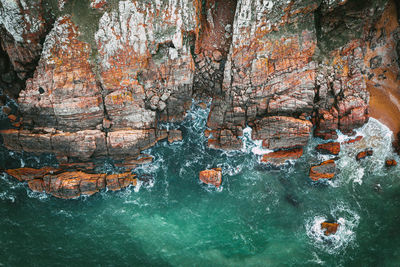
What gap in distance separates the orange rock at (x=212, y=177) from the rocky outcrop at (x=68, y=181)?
715cm

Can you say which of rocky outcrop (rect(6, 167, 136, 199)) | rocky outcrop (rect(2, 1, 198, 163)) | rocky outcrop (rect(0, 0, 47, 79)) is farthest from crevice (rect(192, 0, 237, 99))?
rocky outcrop (rect(0, 0, 47, 79))

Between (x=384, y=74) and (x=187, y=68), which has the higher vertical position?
(x=187, y=68)

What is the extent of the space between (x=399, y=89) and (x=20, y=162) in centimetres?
4061

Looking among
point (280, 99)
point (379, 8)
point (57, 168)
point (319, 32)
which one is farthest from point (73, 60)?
point (379, 8)

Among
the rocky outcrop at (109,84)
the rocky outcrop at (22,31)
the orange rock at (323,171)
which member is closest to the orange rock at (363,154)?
the orange rock at (323,171)

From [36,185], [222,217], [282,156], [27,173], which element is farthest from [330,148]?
[27,173]

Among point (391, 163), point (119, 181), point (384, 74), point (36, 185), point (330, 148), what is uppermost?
point (384, 74)

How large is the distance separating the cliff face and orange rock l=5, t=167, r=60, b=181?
2.04 m

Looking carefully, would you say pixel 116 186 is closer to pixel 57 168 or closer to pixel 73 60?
pixel 57 168

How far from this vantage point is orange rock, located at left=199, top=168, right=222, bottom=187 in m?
30.3

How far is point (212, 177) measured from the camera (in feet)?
99.7

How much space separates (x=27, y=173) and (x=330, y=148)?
103 ft

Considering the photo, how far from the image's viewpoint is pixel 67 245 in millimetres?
27078

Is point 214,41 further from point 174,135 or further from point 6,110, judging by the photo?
point 6,110
